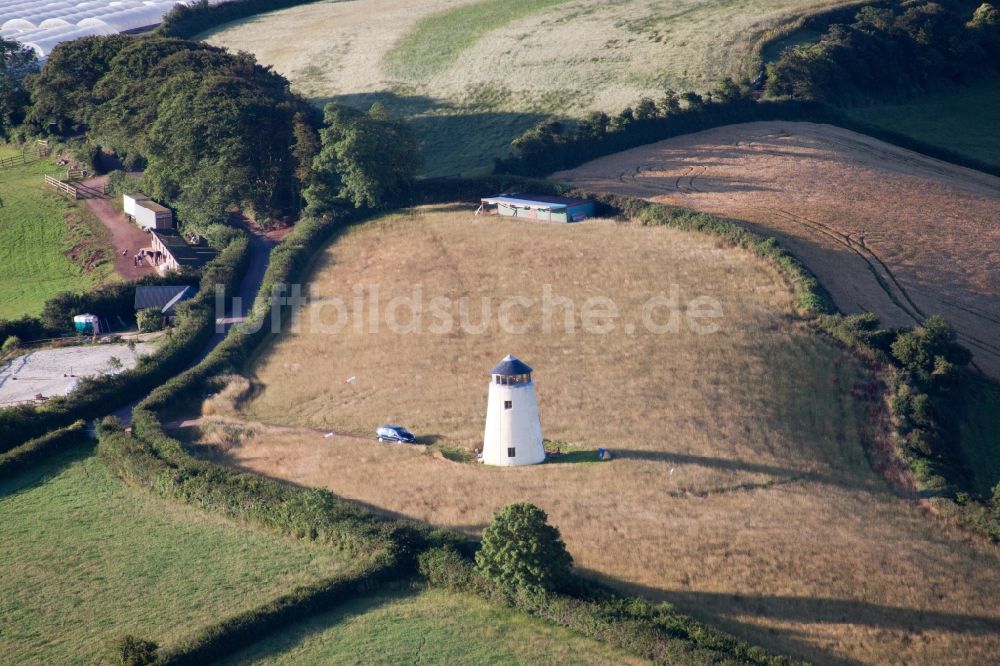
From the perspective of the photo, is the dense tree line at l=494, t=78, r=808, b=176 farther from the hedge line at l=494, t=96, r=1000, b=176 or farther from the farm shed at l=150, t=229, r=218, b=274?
the farm shed at l=150, t=229, r=218, b=274

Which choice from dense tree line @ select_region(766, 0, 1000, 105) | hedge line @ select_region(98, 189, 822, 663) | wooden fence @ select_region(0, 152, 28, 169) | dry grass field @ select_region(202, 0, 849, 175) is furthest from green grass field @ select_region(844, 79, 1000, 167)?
wooden fence @ select_region(0, 152, 28, 169)

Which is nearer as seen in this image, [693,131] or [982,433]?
[982,433]

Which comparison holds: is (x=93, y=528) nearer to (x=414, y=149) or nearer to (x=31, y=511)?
(x=31, y=511)

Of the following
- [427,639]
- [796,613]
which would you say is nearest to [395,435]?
[427,639]

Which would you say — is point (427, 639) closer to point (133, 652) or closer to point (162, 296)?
point (133, 652)

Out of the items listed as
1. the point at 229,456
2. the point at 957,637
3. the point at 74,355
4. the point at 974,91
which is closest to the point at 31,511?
the point at 229,456

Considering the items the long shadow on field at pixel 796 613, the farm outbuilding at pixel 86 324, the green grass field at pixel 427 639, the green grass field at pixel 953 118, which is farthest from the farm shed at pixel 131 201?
the green grass field at pixel 953 118
